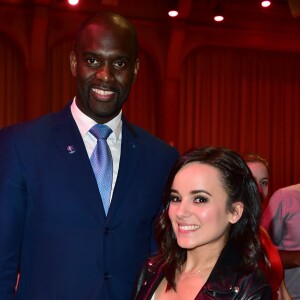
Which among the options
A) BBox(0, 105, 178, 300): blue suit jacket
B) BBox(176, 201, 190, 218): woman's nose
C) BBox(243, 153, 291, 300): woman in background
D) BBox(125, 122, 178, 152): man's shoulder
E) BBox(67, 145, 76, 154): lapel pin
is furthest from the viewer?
BBox(243, 153, 291, 300): woman in background

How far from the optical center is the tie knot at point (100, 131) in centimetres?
211

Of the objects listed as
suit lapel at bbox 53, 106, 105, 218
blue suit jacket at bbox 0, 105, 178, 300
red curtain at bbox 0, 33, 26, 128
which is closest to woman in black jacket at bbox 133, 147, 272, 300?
blue suit jacket at bbox 0, 105, 178, 300

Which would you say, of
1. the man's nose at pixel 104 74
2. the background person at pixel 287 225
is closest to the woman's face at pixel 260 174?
the background person at pixel 287 225

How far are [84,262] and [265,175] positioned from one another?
4.52 feet

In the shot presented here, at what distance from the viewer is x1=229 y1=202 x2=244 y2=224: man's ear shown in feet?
5.93

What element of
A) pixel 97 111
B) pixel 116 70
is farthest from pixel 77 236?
pixel 116 70

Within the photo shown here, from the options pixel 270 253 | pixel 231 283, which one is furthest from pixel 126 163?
pixel 270 253

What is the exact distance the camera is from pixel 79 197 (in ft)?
6.56

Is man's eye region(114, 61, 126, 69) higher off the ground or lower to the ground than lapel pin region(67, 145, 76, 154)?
higher

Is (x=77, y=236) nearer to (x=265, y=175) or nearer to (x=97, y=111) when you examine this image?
(x=97, y=111)

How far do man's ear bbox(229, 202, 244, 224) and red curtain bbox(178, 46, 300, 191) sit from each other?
7.92m

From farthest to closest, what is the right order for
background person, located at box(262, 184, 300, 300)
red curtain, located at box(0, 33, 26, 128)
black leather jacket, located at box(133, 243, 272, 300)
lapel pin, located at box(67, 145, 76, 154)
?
red curtain, located at box(0, 33, 26, 128), background person, located at box(262, 184, 300, 300), lapel pin, located at box(67, 145, 76, 154), black leather jacket, located at box(133, 243, 272, 300)

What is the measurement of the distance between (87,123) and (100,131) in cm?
6

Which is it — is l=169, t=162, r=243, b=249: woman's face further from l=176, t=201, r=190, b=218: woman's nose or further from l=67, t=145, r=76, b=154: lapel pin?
l=67, t=145, r=76, b=154: lapel pin
